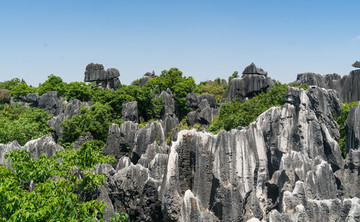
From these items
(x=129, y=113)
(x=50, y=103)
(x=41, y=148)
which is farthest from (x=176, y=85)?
(x=41, y=148)

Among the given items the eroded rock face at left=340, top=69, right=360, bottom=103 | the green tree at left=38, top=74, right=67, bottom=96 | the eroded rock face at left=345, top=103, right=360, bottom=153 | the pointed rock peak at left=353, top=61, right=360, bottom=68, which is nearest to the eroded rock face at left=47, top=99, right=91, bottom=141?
the green tree at left=38, top=74, right=67, bottom=96

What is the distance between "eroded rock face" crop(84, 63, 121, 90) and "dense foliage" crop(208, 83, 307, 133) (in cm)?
2953

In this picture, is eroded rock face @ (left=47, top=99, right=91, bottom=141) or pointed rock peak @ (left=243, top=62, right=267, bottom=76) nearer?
eroded rock face @ (left=47, top=99, right=91, bottom=141)

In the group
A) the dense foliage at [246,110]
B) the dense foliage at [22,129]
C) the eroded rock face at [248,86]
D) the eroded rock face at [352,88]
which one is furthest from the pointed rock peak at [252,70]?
the dense foliage at [22,129]

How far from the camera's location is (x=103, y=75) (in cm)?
6084

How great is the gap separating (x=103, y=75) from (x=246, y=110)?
32858 mm

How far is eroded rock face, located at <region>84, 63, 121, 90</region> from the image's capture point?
60875mm

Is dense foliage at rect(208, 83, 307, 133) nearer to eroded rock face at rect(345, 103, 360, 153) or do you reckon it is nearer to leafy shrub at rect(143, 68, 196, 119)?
eroded rock face at rect(345, 103, 360, 153)

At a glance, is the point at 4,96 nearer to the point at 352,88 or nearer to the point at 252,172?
the point at 352,88

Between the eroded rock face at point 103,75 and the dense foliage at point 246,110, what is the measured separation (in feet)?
96.9

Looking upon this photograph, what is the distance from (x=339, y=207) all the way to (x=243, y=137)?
423cm

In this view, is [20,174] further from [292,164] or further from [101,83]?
[101,83]

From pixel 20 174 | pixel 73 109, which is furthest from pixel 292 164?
pixel 73 109

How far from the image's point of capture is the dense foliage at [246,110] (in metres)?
30.5
